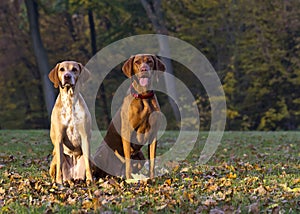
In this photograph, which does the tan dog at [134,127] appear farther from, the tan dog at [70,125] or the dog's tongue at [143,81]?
the tan dog at [70,125]

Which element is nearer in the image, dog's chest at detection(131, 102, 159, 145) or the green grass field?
the green grass field

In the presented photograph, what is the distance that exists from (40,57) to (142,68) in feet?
56.9

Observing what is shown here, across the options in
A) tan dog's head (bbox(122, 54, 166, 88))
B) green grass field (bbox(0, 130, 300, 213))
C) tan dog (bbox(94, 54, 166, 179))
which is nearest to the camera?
green grass field (bbox(0, 130, 300, 213))

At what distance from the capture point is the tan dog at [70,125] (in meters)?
6.04

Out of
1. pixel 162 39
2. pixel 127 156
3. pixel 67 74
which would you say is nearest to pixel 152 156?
pixel 127 156

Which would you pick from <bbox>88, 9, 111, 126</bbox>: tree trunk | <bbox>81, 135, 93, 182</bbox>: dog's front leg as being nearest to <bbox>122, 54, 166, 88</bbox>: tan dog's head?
<bbox>81, 135, 93, 182</bbox>: dog's front leg

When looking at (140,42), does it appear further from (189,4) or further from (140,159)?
(140,159)

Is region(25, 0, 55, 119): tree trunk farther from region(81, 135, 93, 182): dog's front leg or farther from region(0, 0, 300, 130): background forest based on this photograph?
region(81, 135, 93, 182): dog's front leg

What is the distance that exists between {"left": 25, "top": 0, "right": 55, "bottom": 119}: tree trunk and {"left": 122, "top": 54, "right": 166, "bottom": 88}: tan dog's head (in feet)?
55.0

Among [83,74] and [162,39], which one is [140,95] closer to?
[83,74]

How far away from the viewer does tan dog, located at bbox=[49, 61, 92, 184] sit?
6.04 meters

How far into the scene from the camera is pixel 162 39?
23.7 meters

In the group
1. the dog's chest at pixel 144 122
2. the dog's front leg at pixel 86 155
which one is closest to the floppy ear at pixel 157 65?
the dog's chest at pixel 144 122

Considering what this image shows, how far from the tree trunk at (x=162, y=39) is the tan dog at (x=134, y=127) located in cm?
1678
